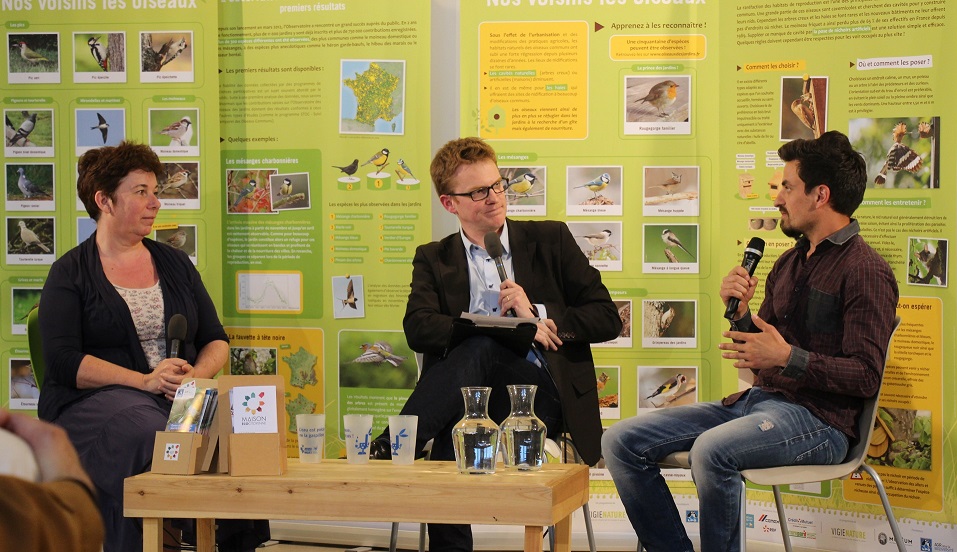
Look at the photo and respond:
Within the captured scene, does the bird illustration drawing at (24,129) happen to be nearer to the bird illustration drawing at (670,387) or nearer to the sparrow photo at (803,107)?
the bird illustration drawing at (670,387)

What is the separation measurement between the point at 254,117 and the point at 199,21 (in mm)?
458

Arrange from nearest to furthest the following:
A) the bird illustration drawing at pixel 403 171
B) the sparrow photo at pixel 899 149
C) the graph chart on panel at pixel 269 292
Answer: the sparrow photo at pixel 899 149 → the bird illustration drawing at pixel 403 171 → the graph chart on panel at pixel 269 292

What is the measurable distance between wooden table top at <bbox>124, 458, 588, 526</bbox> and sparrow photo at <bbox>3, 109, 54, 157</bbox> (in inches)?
88.4

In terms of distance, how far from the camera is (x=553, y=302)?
3.54 m

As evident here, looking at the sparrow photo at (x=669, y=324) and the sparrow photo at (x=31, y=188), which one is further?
the sparrow photo at (x=31, y=188)

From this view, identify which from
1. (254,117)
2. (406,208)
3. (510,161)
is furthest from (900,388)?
(254,117)

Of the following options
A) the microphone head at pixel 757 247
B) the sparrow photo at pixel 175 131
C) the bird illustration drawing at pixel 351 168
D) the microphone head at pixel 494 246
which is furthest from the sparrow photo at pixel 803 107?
the sparrow photo at pixel 175 131

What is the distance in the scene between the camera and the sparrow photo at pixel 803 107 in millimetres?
3957

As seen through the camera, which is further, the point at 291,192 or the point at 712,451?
the point at 291,192

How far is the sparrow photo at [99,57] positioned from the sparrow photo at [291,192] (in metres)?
0.81

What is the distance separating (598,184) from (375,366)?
121cm

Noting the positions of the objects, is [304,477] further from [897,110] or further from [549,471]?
[897,110]

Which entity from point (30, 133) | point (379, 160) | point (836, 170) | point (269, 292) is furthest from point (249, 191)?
point (836, 170)

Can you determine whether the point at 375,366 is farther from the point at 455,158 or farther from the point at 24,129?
the point at 24,129
